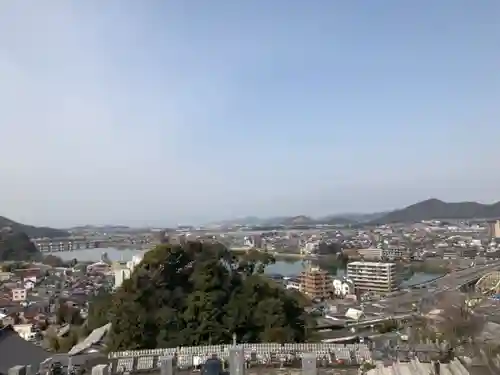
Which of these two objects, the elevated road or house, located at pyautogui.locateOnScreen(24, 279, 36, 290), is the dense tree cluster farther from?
the elevated road

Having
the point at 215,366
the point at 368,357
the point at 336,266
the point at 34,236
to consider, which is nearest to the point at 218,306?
the point at 368,357

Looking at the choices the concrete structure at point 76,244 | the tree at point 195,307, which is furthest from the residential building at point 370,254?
the tree at point 195,307

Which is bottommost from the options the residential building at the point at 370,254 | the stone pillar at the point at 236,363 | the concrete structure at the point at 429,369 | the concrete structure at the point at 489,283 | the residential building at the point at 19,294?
the concrete structure at the point at 489,283

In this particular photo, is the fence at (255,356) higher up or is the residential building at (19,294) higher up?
the fence at (255,356)

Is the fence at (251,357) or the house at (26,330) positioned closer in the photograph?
the fence at (251,357)

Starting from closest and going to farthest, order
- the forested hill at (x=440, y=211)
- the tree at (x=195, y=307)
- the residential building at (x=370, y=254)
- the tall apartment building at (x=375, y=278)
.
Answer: the tree at (x=195, y=307)
the tall apartment building at (x=375, y=278)
the residential building at (x=370, y=254)
the forested hill at (x=440, y=211)

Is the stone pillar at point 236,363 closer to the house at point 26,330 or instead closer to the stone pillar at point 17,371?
the stone pillar at point 17,371
